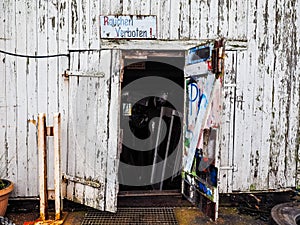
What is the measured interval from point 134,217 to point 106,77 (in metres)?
1.80

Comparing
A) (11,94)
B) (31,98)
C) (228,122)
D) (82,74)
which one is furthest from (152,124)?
(11,94)

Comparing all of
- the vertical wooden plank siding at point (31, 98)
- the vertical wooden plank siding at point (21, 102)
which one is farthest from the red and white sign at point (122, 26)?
the vertical wooden plank siding at point (21, 102)

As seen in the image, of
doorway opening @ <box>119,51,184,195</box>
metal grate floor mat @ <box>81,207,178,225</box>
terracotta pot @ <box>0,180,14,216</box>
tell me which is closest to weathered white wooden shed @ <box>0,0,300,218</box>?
metal grate floor mat @ <box>81,207,178,225</box>

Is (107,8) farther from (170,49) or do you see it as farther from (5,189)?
(5,189)

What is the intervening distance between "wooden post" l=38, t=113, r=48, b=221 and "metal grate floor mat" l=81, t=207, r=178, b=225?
0.50 metres

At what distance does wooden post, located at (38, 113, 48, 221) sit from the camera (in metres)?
3.94

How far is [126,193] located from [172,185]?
1.08 metres

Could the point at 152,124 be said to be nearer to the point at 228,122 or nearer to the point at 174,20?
the point at 228,122

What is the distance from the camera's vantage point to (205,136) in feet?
12.3

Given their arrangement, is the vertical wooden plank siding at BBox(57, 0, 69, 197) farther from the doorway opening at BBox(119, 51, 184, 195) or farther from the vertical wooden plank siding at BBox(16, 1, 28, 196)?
the doorway opening at BBox(119, 51, 184, 195)

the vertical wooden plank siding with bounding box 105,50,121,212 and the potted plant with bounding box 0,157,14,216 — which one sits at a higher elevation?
the vertical wooden plank siding with bounding box 105,50,121,212

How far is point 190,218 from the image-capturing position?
4215mm

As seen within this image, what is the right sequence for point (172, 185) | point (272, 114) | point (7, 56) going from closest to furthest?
point (7, 56) < point (272, 114) < point (172, 185)

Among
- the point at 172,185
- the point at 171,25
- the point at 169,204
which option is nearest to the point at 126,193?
the point at 169,204
